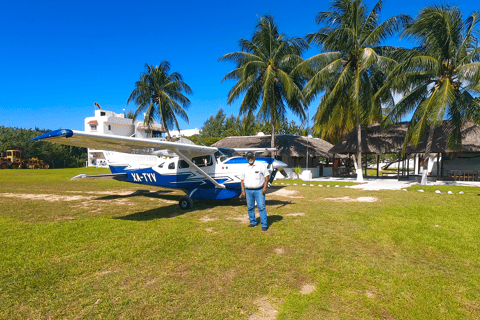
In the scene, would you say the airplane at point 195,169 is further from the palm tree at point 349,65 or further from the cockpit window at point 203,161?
the palm tree at point 349,65

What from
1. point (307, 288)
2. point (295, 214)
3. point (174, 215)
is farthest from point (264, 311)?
point (174, 215)

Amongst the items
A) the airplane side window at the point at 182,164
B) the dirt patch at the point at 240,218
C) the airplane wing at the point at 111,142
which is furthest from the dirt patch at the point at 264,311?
the airplane side window at the point at 182,164

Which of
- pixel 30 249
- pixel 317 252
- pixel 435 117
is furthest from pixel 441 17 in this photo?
pixel 30 249

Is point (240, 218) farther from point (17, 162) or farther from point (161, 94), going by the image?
point (17, 162)

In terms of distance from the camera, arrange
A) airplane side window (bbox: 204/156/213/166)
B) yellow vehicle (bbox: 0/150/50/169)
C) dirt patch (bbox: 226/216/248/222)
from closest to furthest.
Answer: dirt patch (bbox: 226/216/248/222) < airplane side window (bbox: 204/156/213/166) < yellow vehicle (bbox: 0/150/50/169)

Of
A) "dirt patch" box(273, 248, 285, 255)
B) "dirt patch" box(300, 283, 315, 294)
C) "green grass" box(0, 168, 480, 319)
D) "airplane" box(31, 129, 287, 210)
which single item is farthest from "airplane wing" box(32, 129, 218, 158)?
"dirt patch" box(300, 283, 315, 294)

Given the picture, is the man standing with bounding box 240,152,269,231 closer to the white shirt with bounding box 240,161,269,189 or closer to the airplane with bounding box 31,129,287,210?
the white shirt with bounding box 240,161,269,189
